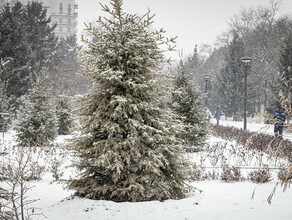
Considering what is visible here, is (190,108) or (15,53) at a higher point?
(15,53)

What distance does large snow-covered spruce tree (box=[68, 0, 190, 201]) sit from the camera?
15.1 feet

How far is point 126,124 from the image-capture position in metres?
4.64

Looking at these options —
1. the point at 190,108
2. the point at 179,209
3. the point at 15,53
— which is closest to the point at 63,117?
the point at 190,108

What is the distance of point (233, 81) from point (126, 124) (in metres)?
31.5

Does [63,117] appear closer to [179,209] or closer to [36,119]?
[36,119]

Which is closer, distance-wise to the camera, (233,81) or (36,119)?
(36,119)

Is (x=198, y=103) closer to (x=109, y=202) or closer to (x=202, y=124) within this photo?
(x=202, y=124)

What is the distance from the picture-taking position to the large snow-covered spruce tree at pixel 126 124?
4602mm

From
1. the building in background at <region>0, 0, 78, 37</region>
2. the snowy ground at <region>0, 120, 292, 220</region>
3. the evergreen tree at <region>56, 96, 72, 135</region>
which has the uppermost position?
the building in background at <region>0, 0, 78, 37</region>

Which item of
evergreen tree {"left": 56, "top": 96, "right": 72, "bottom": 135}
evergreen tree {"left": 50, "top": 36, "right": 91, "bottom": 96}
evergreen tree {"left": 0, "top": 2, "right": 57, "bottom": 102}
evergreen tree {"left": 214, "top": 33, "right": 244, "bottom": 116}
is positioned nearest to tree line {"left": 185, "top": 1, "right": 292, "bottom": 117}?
evergreen tree {"left": 214, "top": 33, "right": 244, "bottom": 116}

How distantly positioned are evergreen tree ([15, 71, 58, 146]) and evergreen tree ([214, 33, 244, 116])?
26.5 meters

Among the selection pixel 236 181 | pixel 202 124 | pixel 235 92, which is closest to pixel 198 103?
pixel 202 124

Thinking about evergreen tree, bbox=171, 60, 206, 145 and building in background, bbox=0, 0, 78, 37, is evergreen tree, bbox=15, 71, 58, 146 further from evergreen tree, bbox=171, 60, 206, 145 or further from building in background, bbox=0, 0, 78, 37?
building in background, bbox=0, 0, 78, 37

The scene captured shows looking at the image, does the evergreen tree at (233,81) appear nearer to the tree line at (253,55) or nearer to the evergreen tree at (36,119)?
the tree line at (253,55)
